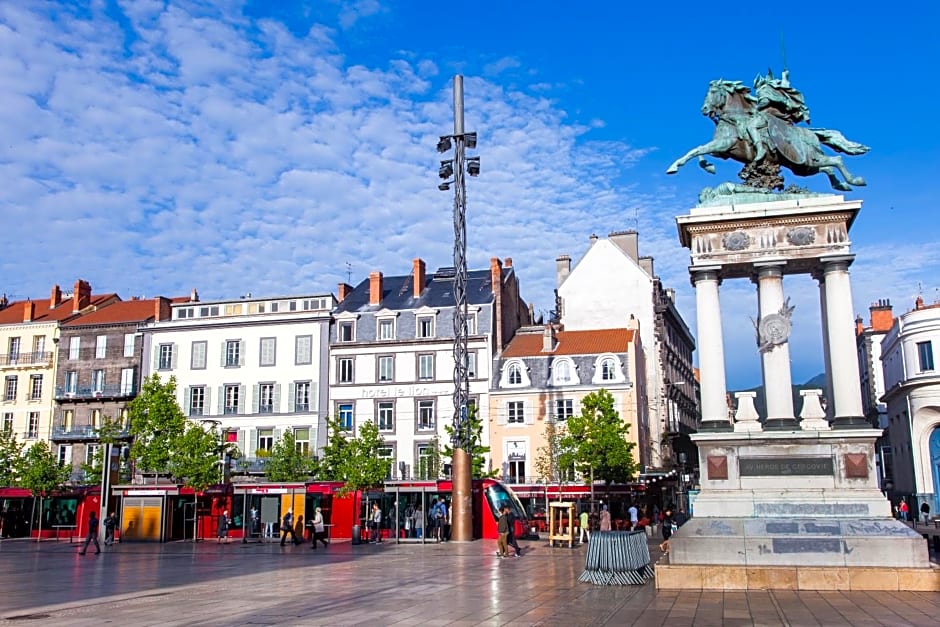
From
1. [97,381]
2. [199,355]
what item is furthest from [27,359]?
[199,355]

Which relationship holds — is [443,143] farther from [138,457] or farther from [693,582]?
[138,457]

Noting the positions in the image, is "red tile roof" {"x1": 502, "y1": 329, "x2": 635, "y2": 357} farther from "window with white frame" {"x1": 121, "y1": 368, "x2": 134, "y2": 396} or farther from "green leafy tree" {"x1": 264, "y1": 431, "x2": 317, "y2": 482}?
"window with white frame" {"x1": 121, "y1": 368, "x2": 134, "y2": 396}

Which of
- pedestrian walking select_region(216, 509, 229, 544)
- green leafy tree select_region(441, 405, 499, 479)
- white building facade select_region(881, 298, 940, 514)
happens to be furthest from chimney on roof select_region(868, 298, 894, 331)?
pedestrian walking select_region(216, 509, 229, 544)

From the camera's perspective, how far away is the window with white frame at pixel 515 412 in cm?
5278

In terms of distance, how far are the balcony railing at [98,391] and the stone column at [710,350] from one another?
150 feet

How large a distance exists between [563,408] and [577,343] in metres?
4.39

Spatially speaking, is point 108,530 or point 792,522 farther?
point 108,530

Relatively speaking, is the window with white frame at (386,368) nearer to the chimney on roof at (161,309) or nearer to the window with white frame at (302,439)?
the window with white frame at (302,439)

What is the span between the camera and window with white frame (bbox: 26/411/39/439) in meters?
57.4

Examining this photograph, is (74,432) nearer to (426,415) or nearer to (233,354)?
(233,354)

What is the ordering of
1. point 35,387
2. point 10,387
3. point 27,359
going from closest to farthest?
1. point 35,387
2. point 27,359
3. point 10,387

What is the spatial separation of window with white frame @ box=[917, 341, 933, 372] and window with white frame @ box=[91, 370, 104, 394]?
48320 mm

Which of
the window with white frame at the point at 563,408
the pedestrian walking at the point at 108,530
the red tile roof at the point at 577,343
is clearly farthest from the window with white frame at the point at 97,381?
the window with white frame at the point at 563,408

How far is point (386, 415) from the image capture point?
178ft
